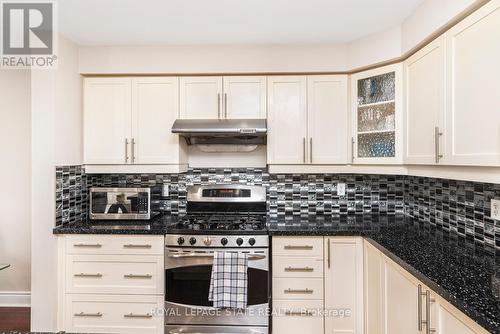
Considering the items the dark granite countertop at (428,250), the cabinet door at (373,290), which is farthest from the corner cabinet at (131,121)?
the cabinet door at (373,290)

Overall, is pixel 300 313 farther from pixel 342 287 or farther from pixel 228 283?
pixel 228 283

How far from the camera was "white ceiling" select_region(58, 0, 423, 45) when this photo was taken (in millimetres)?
1926

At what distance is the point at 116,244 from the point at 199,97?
1.37 meters

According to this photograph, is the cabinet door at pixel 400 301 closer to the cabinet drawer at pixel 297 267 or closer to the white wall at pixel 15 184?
the cabinet drawer at pixel 297 267

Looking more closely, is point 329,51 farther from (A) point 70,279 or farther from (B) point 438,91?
(A) point 70,279

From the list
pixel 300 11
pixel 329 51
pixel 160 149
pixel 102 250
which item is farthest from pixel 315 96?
pixel 102 250

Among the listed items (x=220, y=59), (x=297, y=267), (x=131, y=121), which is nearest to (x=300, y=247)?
(x=297, y=267)

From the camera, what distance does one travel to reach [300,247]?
7.36ft

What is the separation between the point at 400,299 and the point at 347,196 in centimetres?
132

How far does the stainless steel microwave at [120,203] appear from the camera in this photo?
256cm

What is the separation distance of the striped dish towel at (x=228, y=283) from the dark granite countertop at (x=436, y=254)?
365 millimetres

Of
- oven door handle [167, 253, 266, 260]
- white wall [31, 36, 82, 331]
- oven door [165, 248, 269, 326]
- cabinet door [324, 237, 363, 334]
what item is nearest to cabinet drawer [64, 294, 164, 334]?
oven door [165, 248, 269, 326]

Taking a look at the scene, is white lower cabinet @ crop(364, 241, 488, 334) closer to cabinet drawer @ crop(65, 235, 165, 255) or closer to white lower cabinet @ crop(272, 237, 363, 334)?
white lower cabinet @ crop(272, 237, 363, 334)

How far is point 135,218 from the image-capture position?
2561 mm
